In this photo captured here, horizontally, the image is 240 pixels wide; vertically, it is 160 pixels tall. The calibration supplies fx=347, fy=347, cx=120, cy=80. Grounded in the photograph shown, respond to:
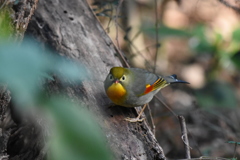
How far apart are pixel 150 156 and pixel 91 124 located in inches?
75.7

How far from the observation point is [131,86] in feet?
10.5

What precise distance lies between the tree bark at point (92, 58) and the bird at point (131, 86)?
94mm

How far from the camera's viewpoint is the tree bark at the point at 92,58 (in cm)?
255

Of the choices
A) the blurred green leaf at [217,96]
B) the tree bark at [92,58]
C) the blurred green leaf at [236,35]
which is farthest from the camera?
the blurred green leaf at [236,35]

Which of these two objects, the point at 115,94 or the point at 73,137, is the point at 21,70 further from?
the point at 115,94

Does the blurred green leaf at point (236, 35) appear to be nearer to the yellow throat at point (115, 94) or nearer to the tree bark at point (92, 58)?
the tree bark at point (92, 58)

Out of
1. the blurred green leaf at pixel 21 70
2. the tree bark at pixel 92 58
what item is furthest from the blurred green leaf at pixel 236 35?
the blurred green leaf at pixel 21 70

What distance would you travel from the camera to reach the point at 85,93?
2.84 metres

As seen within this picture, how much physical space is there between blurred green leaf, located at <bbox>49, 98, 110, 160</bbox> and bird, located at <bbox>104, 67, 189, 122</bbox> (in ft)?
6.99

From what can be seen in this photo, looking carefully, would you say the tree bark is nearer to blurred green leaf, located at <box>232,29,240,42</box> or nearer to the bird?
the bird

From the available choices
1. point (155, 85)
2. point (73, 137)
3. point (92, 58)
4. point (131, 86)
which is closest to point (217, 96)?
point (155, 85)

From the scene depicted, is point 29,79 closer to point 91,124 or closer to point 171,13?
point 91,124

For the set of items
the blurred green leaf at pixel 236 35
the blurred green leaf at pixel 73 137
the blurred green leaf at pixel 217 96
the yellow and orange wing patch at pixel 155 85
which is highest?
the blurred green leaf at pixel 73 137

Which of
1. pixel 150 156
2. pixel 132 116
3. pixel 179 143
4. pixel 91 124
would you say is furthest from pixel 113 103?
pixel 179 143
